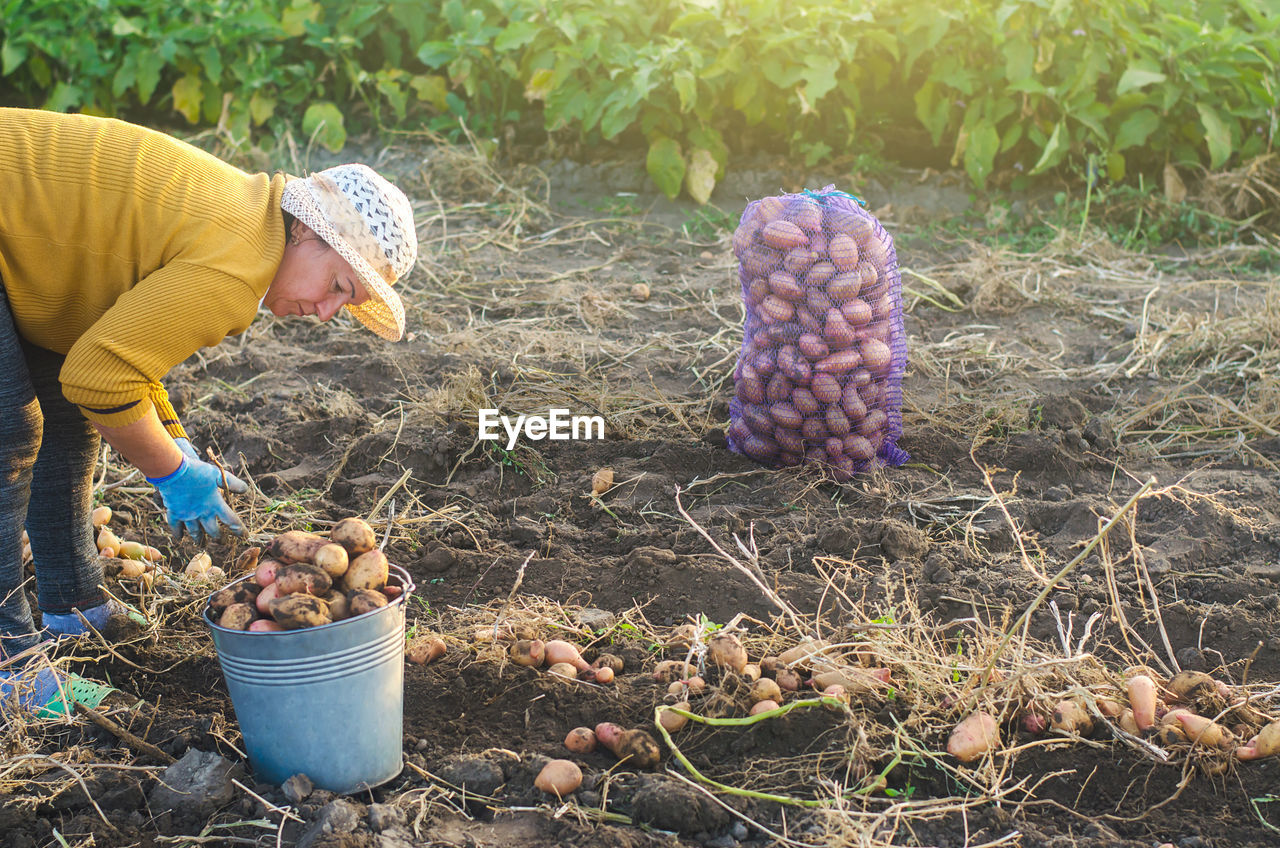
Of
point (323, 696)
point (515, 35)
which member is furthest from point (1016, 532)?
point (515, 35)

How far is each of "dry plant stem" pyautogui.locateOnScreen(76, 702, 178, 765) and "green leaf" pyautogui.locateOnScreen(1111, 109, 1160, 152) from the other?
520 cm

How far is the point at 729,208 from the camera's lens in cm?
594

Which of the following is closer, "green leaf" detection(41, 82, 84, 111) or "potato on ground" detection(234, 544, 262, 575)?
"potato on ground" detection(234, 544, 262, 575)

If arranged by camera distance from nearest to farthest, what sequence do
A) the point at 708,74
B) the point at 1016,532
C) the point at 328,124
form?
the point at 1016,532 < the point at 708,74 < the point at 328,124

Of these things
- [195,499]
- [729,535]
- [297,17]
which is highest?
[297,17]

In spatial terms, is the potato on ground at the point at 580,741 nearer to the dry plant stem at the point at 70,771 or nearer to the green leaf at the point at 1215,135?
the dry plant stem at the point at 70,771

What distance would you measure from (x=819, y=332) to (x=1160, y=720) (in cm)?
141

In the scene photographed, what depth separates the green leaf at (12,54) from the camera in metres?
6.20

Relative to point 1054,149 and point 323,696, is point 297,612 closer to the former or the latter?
point 323,696

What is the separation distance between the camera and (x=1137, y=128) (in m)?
5.54

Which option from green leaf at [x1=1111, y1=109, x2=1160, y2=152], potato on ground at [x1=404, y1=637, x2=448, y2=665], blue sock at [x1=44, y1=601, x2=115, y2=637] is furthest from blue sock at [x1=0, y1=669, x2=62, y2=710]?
green leaf at [x1=1111, y1=109, x2=1160, y2=152]

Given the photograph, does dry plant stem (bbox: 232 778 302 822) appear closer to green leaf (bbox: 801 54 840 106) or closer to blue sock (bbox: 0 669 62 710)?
blue sock (bbox: 0 669 62 710)

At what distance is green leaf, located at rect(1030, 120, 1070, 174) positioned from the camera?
544cm

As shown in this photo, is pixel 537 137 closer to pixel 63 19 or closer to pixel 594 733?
pixel 63 19
